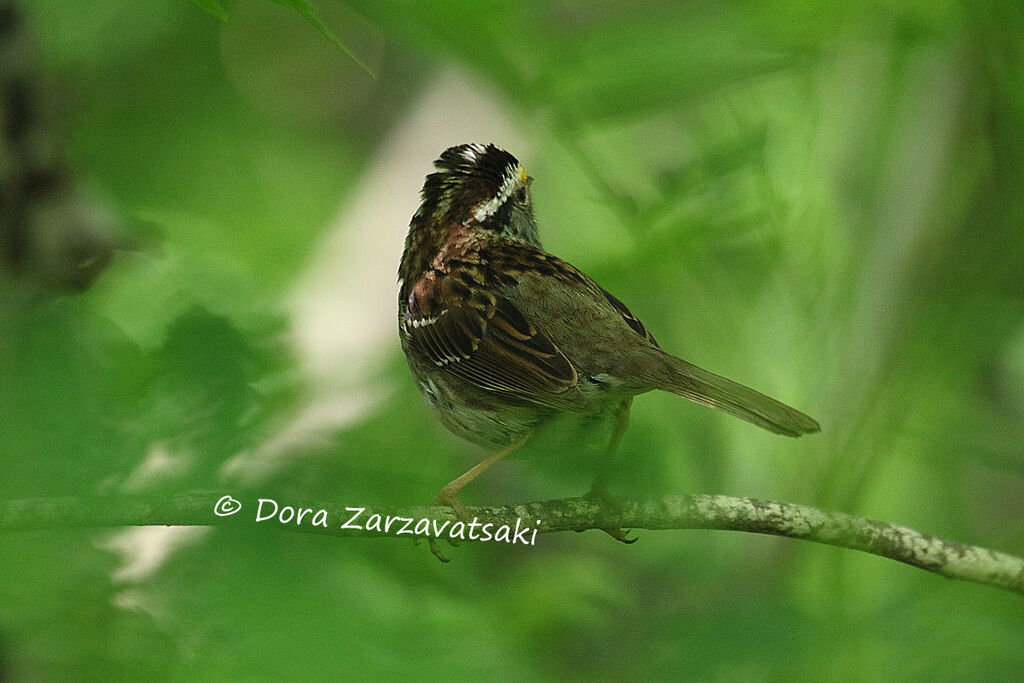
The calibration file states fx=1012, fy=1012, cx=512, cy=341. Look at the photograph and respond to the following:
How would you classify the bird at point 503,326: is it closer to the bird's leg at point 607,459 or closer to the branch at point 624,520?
the bird's leg at point 607,459

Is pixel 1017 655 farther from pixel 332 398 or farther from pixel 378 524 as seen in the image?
pixel 332 398

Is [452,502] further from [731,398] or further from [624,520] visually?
[731,398]

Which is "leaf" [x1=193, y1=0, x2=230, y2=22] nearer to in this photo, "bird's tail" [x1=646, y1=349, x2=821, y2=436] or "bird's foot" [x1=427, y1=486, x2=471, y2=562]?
"bird's foot" [x1=427, y1=486, x2=471, y2=562]

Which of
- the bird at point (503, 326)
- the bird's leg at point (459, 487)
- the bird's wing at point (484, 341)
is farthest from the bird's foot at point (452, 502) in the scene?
the bird's wing at point (484, 341)

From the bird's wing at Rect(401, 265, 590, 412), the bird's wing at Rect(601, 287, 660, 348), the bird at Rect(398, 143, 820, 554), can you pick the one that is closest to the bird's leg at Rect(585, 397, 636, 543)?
the bird at Rect(398, 143, 820, 554)

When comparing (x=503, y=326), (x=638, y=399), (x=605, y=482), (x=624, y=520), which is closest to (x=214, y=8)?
(x=605, y=482)

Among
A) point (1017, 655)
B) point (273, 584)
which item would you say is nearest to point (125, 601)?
point (273, 584)
